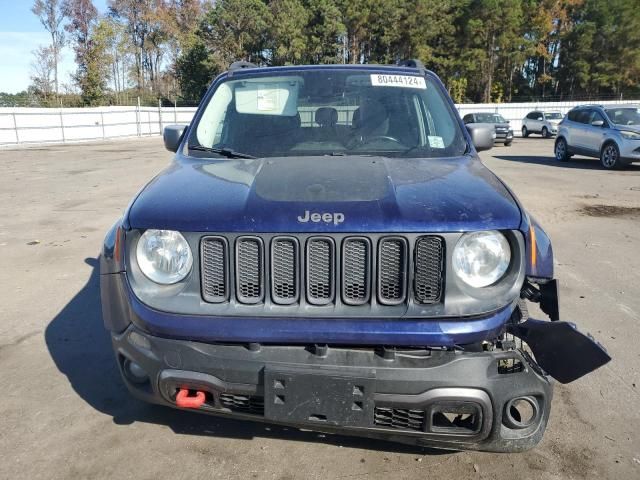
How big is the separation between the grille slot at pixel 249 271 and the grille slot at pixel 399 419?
2.25ft

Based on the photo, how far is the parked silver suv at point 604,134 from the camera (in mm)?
14516

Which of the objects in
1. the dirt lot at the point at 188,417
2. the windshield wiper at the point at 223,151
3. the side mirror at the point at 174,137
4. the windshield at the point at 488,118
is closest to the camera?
A: the dirt lot at the point at 188,417

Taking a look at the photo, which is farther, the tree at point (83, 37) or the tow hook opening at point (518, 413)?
the tree at point (83, 37)

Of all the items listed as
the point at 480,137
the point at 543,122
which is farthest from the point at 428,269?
the point at 543,122

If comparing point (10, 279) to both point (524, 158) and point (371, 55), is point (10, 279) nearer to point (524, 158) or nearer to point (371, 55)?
point (524, 158)

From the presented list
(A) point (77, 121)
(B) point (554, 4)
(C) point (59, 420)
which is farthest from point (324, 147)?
(B) point (554, 4)

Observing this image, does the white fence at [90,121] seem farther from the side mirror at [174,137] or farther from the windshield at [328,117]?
the windshield at [328,117]

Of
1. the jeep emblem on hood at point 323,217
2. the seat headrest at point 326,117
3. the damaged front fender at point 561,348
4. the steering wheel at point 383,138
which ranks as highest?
the seat headrest at point 326,117

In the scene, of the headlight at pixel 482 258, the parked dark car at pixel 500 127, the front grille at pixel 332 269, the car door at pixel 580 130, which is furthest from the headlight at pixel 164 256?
the parked dark car at pixel 500 127

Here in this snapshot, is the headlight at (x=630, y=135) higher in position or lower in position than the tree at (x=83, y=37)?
lower

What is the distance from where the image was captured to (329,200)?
2301 millimetres

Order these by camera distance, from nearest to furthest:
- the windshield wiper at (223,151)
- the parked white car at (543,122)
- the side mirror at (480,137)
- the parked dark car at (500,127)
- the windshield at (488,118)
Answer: the windshield wiper at (223,151) → the side mirror at (480,137) → the parked dark car at (500,127) → the windshield at (488,118) → the parked white car at (543,122)

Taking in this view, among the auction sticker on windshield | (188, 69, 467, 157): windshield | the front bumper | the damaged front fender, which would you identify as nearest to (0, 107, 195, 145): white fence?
(188, 69, 467, 157): windshield

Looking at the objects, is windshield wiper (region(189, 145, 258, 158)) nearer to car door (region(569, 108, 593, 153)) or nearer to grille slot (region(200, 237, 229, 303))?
grille slot (region(200, 237, 229, 303))
